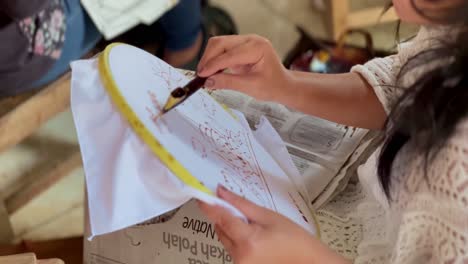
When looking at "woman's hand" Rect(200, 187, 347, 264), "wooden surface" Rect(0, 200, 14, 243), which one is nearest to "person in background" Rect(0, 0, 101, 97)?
"wooden surface" Rect(0, 200, 14, 243)

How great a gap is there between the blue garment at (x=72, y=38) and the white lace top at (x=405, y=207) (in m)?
0.43

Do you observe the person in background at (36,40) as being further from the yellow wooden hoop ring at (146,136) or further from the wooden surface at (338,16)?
the wooden surface at (338,16)

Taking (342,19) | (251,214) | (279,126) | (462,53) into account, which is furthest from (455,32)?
(342,19)

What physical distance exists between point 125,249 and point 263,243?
0.77 feet

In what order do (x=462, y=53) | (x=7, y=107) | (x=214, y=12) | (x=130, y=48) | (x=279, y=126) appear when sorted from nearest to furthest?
(x=462, y=53)
(x=130, y=48)
(x=279, y=126)
(x=7, y=107)
(x=214, y=12)

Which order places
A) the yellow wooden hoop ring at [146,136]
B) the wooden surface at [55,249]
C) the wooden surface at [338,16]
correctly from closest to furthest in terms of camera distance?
the yellow wooden hoop ring at [146,136] < the wooden surface at [55,249] < the wooden surface at [338,16]

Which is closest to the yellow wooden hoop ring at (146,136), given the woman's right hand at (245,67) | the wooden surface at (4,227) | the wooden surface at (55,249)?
the woman's right hand at (245,67)

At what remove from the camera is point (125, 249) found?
0.75m

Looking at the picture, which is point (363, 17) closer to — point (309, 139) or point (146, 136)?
point (309, 139)

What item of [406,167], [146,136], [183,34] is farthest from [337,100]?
[183,34]

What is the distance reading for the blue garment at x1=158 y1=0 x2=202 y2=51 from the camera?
120 cm

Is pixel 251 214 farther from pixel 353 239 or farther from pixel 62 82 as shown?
pixel 62 82

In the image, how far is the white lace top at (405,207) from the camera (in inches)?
22.2

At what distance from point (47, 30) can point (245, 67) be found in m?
0.35
